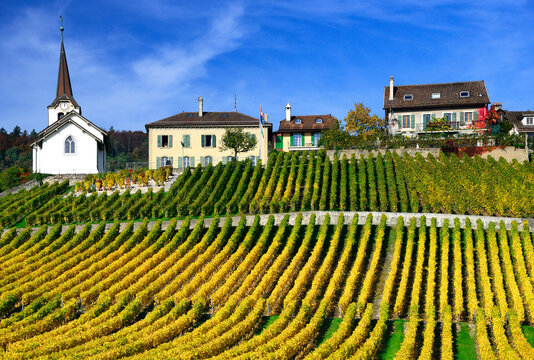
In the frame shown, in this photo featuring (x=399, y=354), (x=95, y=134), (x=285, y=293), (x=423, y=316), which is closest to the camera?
Answer: (x=399, y=354)

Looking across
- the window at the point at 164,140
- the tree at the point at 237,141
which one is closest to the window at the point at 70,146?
the window at the point at 164,140

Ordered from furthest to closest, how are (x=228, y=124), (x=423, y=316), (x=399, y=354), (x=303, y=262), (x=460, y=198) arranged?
(x=228, y=124) → (x=460, y=198) → (x=303, y=262) → (x=423, y=316) → (x=399, y=354)

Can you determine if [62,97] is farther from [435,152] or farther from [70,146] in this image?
[435,152]

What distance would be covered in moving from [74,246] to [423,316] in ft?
63.0

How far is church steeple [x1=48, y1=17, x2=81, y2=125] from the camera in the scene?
188 feet

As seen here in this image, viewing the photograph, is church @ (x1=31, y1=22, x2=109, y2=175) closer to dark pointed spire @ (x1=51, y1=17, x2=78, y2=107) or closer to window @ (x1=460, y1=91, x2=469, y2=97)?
dark pointed spire @ (x1=51, y1=17, x2=78, y2=107)

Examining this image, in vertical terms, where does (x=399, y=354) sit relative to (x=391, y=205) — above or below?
below

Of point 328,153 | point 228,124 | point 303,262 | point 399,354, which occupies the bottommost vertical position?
point 399,354

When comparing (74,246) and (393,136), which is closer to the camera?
(74,246)

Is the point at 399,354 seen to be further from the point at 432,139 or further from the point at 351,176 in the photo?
the point at 432,139

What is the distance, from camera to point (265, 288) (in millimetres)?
25656

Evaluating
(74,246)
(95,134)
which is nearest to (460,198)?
(74,246)

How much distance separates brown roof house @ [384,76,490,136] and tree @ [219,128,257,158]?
46.4 ft

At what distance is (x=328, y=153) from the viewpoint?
155 ft
